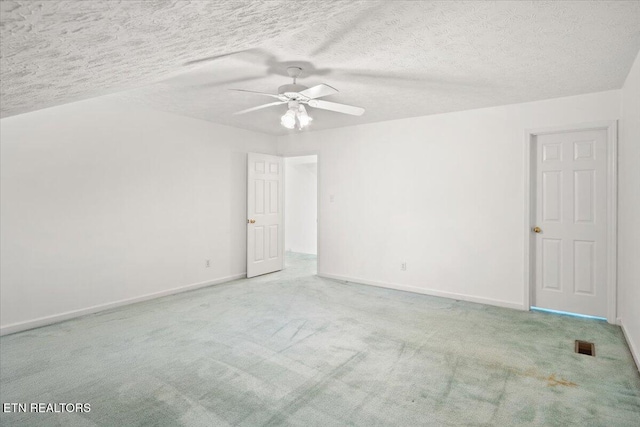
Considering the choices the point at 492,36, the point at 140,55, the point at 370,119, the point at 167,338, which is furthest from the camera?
the point at 370,119

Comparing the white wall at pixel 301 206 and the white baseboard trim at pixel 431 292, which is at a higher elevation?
the white wall at pixel 301 206

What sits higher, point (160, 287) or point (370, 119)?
point (370, 119)

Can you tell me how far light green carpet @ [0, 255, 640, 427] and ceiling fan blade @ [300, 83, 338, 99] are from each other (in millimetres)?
2109

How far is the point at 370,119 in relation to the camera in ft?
15.5

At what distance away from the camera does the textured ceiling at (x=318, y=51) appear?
3.64ft

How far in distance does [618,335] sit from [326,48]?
3644 mm

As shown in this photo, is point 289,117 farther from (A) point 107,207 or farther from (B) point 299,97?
(A) point 107,207

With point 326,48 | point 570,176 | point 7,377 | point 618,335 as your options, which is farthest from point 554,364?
point 7,377

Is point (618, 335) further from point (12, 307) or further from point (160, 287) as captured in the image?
point (12, 307)

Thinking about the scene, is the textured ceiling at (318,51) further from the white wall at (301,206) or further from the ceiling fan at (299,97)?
the white wall at (301,206)

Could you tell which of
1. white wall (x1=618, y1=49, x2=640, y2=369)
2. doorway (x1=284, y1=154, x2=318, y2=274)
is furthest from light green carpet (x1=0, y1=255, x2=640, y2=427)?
doorway (x1=284, y1=154, x2=318, y2=274)

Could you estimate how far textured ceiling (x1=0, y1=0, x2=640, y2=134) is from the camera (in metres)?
1.11

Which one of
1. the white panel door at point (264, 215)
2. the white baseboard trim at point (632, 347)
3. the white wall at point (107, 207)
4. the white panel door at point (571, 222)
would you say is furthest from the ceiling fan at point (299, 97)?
the white baseboard trim at point (632, 347)

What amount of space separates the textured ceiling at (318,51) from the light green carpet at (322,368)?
1898mm
